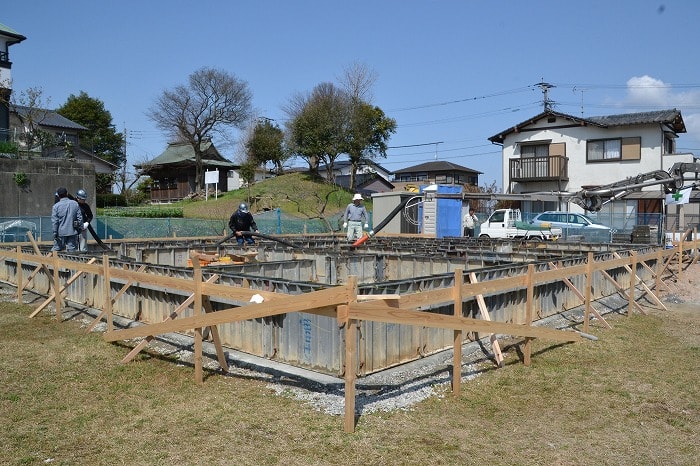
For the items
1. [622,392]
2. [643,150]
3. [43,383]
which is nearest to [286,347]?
[43,383]

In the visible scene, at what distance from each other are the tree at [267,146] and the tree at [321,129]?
1519mm

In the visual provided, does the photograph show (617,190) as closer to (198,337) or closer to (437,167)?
(198,337)

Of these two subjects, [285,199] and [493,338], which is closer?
[493,338]

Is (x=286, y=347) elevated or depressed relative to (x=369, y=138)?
depressed

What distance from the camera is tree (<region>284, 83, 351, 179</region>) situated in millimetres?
45625

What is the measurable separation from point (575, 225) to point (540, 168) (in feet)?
31.8

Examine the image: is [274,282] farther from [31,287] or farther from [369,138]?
[369,138]

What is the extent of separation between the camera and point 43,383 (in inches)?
251

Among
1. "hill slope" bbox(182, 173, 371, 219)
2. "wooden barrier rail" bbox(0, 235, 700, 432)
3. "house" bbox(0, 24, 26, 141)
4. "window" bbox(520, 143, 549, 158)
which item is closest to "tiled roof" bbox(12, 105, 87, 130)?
"house" bbox(0, 24, 26, 141)

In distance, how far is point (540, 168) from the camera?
3372 cm

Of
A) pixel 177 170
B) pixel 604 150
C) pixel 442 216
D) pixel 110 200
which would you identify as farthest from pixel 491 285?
pixel 177 170

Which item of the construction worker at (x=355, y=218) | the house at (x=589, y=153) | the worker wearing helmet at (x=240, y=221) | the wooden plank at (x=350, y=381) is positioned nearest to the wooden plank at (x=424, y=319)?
the wooden plank at (x=350, y=381)

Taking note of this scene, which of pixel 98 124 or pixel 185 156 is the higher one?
pixel 98 124

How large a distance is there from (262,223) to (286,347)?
63.1ft
